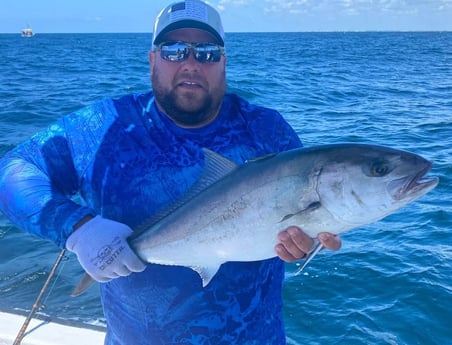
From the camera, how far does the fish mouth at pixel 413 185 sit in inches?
95.9

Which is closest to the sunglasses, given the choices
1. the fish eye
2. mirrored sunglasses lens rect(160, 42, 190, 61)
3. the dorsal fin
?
mirrored sunglasses lens rect(160, 42, 190, 61)

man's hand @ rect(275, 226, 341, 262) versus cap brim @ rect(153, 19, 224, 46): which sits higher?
cap brim @ rect(153, 19, 224, 46)

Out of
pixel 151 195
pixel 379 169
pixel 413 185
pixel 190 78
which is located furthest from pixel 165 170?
pixel 413 185

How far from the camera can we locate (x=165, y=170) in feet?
9.80

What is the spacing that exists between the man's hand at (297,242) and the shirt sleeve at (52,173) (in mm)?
996

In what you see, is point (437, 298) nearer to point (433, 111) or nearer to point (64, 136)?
point (64, 136)

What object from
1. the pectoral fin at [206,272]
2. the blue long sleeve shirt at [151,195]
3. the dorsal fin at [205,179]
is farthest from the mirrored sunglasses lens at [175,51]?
the pectoral fin at [206,272]

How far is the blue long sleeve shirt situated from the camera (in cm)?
294

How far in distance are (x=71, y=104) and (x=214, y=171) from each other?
17692mm

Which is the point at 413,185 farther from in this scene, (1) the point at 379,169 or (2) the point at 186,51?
(2) the point at 186,51

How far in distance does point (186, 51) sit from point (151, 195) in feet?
2.90

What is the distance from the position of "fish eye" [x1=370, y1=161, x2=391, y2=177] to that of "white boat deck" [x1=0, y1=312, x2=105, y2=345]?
2.68 meters

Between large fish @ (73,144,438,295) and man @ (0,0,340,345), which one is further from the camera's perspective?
man @ (0,0,340,345)

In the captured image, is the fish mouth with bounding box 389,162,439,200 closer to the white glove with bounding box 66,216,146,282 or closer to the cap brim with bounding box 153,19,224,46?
the white glove with bounding box 66,216,146,282
